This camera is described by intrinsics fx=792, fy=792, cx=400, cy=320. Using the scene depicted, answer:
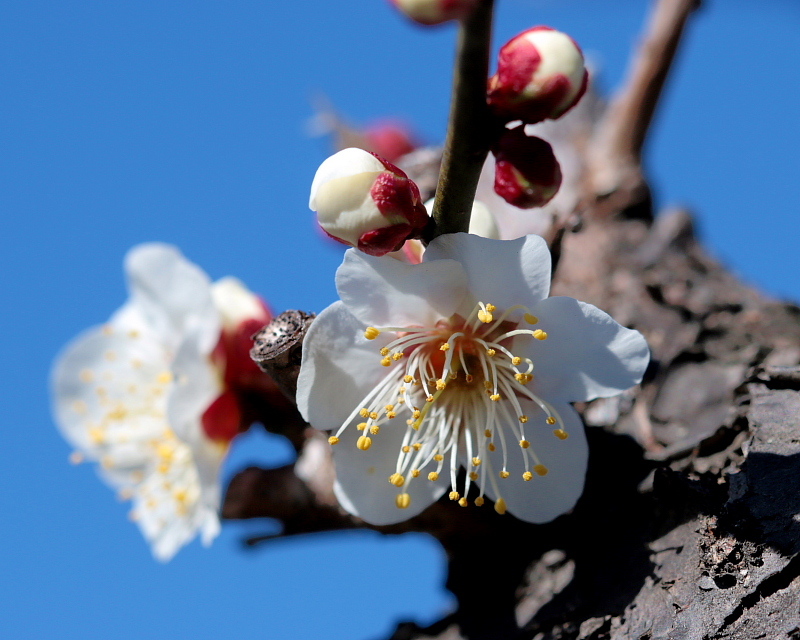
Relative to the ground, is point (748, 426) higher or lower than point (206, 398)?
lower

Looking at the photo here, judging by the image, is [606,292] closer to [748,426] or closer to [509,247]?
[748,426]

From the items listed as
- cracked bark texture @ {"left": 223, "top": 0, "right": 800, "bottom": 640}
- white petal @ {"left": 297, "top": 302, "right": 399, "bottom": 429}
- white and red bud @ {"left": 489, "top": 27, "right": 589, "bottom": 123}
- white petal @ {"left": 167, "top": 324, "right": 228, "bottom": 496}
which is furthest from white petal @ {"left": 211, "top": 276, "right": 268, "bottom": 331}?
white and red bud @ {"left": 489, "top": 27, "right": 589, "bottom": 123}

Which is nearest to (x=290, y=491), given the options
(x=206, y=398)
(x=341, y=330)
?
(x=206, y=398)

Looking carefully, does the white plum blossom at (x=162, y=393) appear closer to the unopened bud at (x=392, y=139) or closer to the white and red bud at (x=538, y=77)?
the white and red bud at (x=538, y=77)

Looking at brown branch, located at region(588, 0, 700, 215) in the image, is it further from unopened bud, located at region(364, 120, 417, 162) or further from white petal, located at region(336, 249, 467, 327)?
white petal, located at region(336, 249, 467, 327)

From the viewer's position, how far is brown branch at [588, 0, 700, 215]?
2176 millimetres

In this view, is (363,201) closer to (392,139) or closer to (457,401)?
(457,401)

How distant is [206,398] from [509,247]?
69cm

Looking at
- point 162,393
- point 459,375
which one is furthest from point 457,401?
point 162,393

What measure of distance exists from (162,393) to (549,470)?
2.96ft

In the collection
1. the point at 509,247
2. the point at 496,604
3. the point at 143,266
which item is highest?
the point at 143,266

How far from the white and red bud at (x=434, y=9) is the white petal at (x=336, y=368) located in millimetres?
376

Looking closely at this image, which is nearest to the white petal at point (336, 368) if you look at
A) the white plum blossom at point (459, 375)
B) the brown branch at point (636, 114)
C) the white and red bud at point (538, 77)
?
the white plum blossom at point (459, 375)

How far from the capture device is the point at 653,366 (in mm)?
1655
